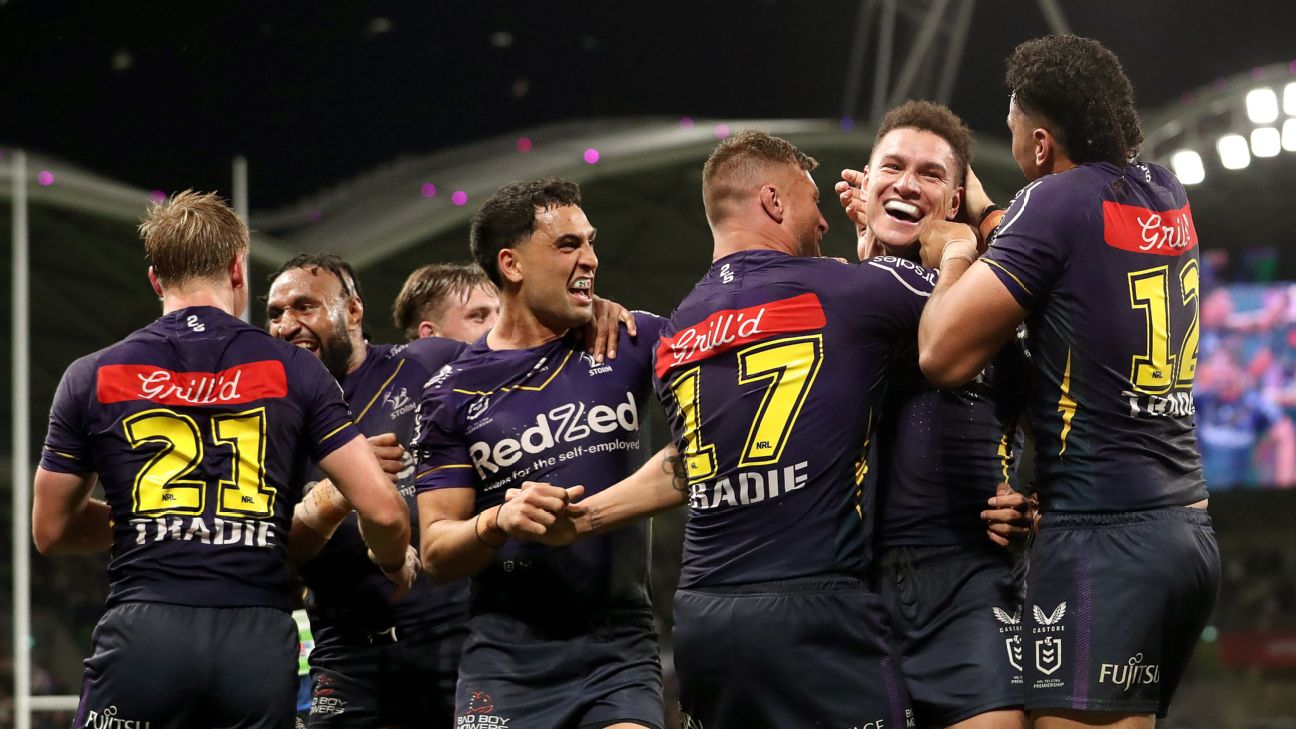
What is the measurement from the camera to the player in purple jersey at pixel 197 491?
11.7 feet

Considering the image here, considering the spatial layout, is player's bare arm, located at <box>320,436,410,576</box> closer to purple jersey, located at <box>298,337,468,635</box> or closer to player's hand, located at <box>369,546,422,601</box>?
player's hand, located at <box>369,546,422,601</box>

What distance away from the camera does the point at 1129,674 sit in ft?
9.52

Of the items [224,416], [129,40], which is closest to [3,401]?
[129,40]

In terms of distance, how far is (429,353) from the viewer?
5.09 metres

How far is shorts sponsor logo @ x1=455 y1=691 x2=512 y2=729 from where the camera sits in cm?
374

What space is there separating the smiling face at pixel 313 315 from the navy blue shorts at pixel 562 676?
1.52 m

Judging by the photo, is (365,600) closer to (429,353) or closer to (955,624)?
(429,353)

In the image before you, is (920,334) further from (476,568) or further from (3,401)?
(3,401)

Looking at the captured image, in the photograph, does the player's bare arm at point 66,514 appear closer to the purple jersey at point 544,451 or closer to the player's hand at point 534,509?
the purple jersey at point 544,451

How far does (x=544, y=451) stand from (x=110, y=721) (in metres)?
1.43

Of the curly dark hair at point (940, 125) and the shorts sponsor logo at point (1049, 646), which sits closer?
the shorts sponsor logo at point (1049, 646)

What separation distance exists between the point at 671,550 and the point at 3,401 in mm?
11516

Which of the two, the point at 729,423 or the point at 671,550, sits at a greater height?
the point at 671,550

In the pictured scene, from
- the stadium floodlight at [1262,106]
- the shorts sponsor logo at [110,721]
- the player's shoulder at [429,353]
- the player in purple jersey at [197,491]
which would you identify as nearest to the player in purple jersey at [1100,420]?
the player in purple jersey at [197,491]
